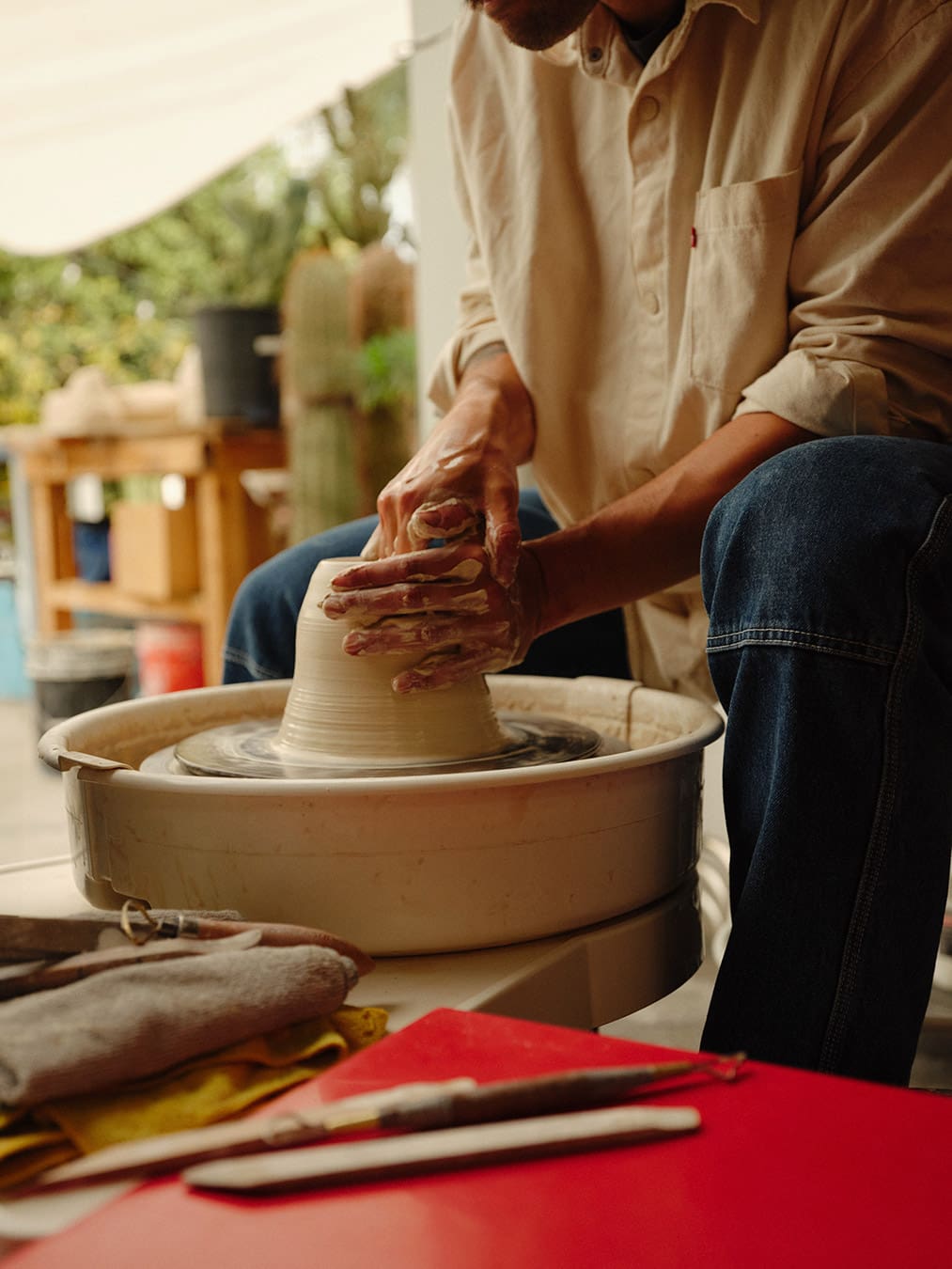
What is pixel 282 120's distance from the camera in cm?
396

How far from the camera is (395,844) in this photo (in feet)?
2.80

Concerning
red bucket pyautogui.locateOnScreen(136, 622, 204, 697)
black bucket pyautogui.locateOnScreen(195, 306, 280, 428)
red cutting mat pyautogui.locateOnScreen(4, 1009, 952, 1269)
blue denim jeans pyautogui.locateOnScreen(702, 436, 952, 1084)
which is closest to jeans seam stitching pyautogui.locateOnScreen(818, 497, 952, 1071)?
blue denim jeans pyautogui.locateOnScreen(702, 436, 952, 1084)

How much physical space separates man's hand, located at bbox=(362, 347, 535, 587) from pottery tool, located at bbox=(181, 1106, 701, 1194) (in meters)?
0.59

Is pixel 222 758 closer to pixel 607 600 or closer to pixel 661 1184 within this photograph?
pixel 607 600

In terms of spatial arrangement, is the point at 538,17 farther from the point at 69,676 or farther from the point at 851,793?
the point at 69,676

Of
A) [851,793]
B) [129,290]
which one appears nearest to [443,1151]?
[851,793]

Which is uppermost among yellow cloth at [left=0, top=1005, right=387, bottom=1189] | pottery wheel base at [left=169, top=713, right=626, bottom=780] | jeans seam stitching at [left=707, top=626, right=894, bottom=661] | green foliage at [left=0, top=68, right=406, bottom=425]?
green foliage at [left=0, top=68, right=406, bottom=425]

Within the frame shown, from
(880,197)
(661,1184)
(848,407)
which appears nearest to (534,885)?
(661,1184)

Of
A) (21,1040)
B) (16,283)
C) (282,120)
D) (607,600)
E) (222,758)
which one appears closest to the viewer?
(21,1040)

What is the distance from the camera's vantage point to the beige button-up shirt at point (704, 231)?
1103mm

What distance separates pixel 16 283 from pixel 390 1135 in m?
8.20

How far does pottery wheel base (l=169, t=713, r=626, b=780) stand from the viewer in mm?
993

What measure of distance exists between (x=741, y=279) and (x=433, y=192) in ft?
3.75

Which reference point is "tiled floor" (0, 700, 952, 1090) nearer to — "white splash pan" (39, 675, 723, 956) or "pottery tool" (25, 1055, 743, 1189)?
"white splash pan" (39, 675, 723, 956)
